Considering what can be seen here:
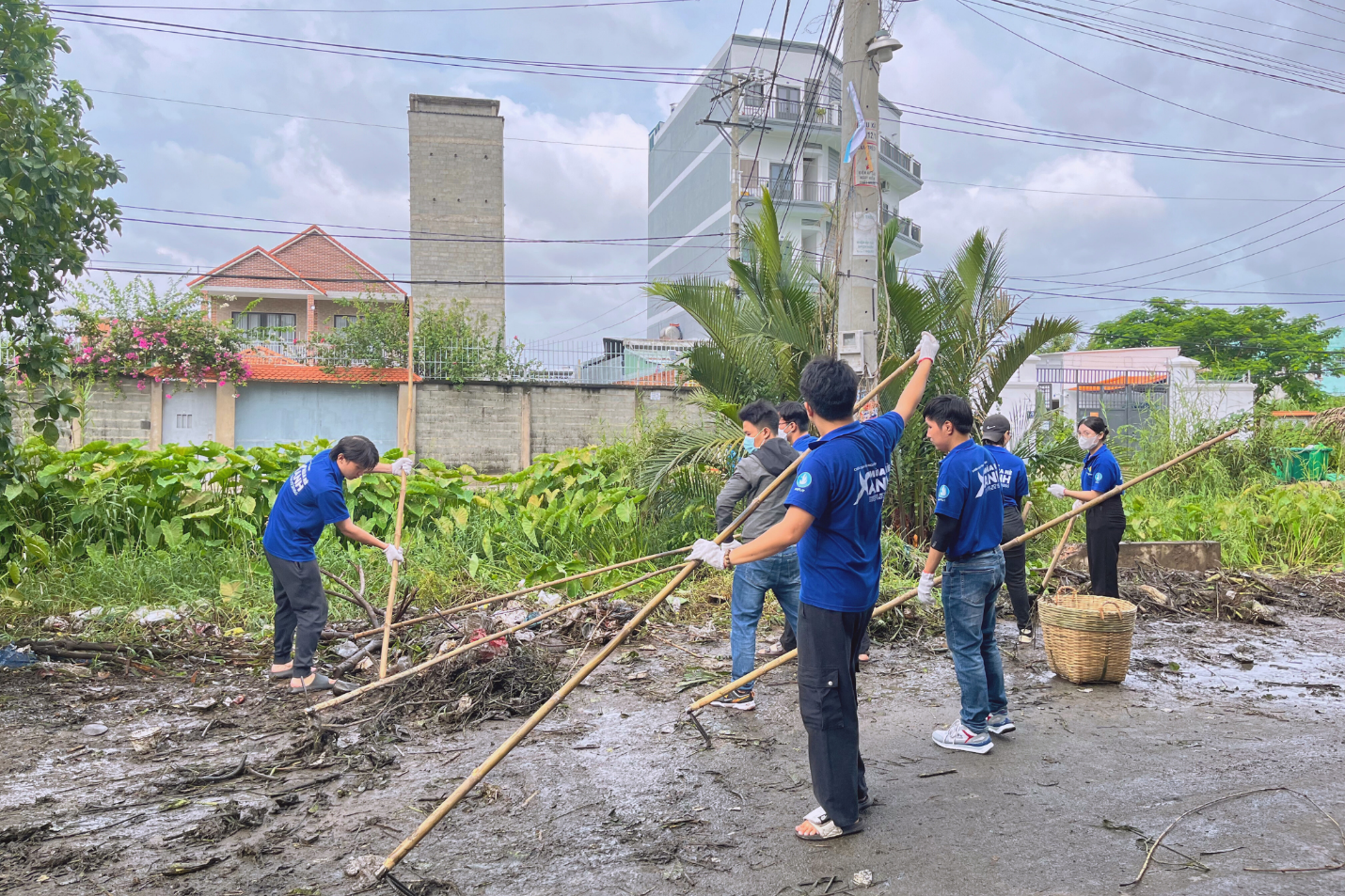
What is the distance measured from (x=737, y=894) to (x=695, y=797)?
87 centimetres

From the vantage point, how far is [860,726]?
4992 mm

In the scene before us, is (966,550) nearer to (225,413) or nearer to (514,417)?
(514,417)

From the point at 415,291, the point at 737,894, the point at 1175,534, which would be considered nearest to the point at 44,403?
the point at 737,894

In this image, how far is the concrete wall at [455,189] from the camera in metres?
31.6

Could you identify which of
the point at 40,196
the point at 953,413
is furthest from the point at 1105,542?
the point at 40,196

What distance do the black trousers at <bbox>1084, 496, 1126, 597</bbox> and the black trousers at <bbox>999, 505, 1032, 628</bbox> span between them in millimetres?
534

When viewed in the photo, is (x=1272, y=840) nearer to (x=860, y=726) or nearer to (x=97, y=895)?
(x=860, y=726)

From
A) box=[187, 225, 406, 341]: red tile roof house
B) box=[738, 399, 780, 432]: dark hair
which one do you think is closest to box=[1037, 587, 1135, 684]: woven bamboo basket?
box=[738, 399, 780, 432]: dark hair

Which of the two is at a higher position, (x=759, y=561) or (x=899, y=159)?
(x=899, y=159)

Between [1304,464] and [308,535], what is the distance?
14644mm

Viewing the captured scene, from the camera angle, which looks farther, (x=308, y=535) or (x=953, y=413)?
(x=308, y=535)

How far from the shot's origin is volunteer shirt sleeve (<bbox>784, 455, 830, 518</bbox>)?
11.2 ft

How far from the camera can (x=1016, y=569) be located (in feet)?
21.9

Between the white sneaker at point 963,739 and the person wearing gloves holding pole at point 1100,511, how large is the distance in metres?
2.69
